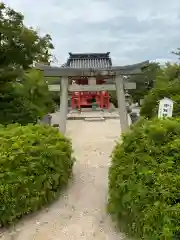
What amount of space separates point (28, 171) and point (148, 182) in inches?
76.9

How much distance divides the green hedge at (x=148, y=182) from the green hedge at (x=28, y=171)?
101cm

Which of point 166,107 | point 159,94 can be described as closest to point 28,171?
point 166,107

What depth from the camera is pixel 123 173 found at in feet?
14.3

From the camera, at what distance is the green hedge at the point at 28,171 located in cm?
474

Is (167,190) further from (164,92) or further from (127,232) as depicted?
(164,92)

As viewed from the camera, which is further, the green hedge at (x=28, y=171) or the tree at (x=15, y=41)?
the tree at (x=15, y=41)

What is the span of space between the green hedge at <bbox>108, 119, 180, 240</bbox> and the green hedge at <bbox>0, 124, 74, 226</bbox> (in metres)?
1.01

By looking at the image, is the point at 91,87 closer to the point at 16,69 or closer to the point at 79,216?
the point at 16,69

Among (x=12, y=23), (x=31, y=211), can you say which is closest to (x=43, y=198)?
(x=31, y=211)

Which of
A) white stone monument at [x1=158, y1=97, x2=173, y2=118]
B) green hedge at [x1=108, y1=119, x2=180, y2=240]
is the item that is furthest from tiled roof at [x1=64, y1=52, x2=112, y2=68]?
green hedge at [x1=108, y1=119, x2=180, y2=240]

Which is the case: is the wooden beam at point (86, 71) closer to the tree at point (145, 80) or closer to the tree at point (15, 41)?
the tree at point (15, 41)

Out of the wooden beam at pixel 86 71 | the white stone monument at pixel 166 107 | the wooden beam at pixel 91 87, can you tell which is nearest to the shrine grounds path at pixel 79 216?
the white stone monument at pixel 166 107

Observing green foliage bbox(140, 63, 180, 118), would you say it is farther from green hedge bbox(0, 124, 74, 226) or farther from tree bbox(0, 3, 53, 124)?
green hedge bbox(0, 124, 74, 226)

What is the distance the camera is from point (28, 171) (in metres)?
4.96
